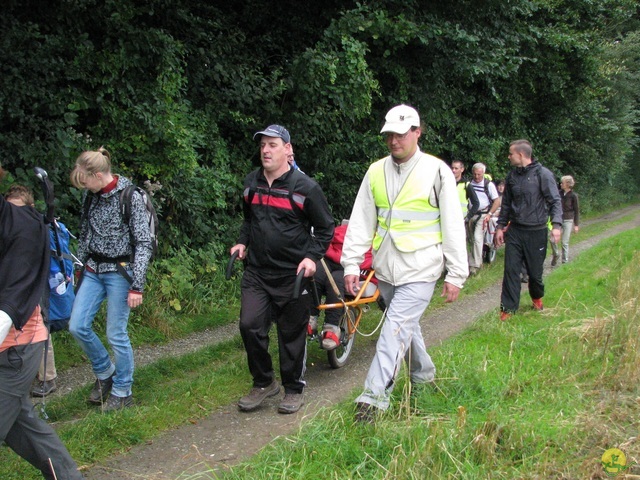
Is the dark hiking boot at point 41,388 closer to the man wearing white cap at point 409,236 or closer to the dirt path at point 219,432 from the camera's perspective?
the dirt path at point 219,432

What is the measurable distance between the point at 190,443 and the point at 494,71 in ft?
33.5

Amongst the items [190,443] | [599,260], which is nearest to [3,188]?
[190,443]

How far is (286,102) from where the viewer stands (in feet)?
33.8

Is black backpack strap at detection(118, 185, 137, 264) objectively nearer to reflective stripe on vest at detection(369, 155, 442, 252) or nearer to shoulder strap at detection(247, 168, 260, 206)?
shoulder strap at detection(247, 168, 260, 206)

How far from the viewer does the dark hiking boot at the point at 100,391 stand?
17.2 ft

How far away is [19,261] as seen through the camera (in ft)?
10.1

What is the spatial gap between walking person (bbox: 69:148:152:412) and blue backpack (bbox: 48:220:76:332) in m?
0.23

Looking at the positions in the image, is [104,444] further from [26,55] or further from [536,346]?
[26,55]

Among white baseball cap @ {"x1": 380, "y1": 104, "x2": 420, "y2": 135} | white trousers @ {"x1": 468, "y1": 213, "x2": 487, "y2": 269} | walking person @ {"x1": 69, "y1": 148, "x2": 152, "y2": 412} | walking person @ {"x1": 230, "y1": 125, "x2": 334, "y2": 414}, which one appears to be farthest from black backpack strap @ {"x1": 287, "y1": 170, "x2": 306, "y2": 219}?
white trousers @ {"x1": 468, "y1": 213, "x2": 487, "y2": 269}

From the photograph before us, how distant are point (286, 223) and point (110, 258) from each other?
4.45 ft

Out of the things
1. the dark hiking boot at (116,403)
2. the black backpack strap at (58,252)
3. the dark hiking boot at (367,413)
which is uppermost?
the black backpack strap at (58,252)

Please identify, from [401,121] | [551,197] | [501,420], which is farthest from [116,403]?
[551,197]

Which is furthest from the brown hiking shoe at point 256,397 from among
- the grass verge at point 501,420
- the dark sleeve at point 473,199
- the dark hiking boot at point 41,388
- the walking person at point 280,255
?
the dark sleeve at point 473,199

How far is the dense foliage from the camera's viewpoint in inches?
287
